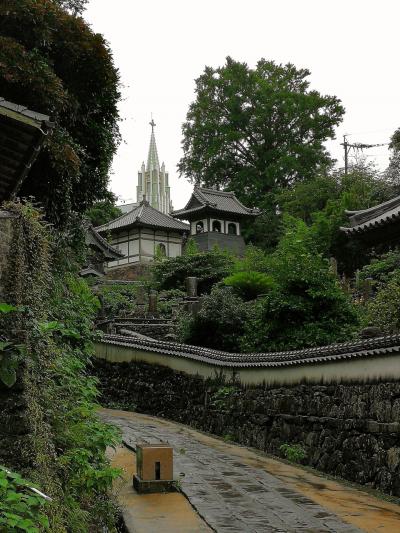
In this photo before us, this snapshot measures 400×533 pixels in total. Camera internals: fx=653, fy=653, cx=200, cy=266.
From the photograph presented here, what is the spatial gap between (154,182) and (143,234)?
43068 mm

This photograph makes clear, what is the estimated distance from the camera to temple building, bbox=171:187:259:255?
4303cm

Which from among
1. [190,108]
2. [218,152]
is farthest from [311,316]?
[190,108]

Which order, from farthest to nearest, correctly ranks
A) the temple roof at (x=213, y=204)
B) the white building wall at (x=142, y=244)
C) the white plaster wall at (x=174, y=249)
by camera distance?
the white plaster wall at (x=174, y=249) → the temple roof at (x=213, y=204) → the white building wall at (x=142, y=244)

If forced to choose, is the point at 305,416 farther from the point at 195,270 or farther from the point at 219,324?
the point at 195,270

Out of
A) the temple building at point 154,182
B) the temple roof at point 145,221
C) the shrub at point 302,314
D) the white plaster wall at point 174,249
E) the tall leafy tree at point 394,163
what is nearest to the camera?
the shrub at point 302,314

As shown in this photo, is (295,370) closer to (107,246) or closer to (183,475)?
(183,475)

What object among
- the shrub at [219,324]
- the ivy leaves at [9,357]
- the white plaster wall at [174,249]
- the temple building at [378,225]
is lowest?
the ivy leaves at [9,357]

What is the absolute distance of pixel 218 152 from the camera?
48750 mm

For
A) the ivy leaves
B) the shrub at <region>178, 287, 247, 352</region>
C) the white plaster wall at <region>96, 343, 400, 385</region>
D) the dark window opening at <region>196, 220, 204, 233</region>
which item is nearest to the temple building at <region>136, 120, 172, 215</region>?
the dark window opening at <region>196, 220, 204, 233</region>

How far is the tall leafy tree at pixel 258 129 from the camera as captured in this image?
46656 millimetres

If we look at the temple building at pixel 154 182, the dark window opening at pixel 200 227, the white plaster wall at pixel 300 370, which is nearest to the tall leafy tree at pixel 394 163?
the dark window opening at pixel 200 227

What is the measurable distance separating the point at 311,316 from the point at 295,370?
515 cm

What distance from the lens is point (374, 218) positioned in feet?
44.3

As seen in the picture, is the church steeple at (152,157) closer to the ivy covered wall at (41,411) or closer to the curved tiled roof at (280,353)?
the curved tiled roof at (280,353)
